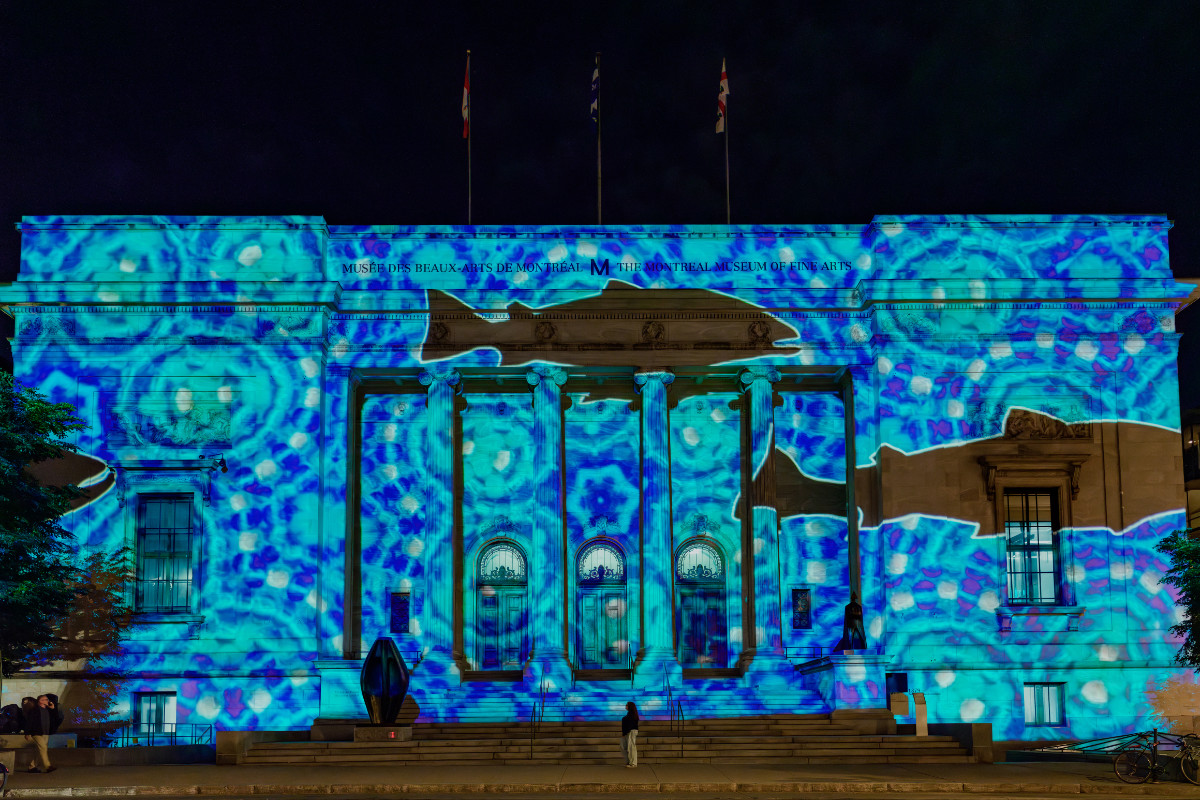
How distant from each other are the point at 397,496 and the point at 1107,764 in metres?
18.3

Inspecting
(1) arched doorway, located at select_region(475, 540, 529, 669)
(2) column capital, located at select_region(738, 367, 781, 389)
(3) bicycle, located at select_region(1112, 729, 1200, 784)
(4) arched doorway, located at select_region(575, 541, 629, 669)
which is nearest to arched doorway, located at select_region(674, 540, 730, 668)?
(4) arched doorway, located at select_region(575, 541, 629, 669)

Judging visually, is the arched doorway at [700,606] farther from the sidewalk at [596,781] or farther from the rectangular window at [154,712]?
the rectangular window at [154,712]

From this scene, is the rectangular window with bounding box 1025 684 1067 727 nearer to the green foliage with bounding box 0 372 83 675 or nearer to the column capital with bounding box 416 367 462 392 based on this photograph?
the column capital with bounding box 416 367 462 392

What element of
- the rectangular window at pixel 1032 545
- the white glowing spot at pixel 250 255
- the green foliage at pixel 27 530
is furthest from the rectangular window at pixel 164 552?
the rectangular window at pixel 1032 545

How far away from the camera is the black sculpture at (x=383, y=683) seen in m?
29.6

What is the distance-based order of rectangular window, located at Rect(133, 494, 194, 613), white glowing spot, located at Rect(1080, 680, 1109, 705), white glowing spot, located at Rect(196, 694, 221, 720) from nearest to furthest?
white glowing spot, located at Rect(196, 694, 221, 720) < white glowing spot, located at Rect(1080, 680, 1109, 705) < rectangular window, located at Rect(133, 494, 194, 613)

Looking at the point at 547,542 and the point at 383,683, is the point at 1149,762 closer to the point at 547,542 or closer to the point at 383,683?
the point at 383,683

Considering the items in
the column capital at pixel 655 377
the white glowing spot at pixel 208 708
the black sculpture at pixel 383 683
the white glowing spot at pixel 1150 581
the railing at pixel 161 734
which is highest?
the column capital at pixel 655 377

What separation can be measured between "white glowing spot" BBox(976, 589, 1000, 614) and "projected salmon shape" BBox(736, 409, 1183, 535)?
4.82ft

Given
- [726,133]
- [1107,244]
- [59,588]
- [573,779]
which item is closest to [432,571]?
[59,588]

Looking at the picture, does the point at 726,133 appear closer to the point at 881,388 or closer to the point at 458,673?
the point at 881,388

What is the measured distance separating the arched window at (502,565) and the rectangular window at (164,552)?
7.58m

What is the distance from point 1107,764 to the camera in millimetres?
26203

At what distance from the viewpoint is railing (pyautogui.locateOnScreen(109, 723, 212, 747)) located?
32.8 m
